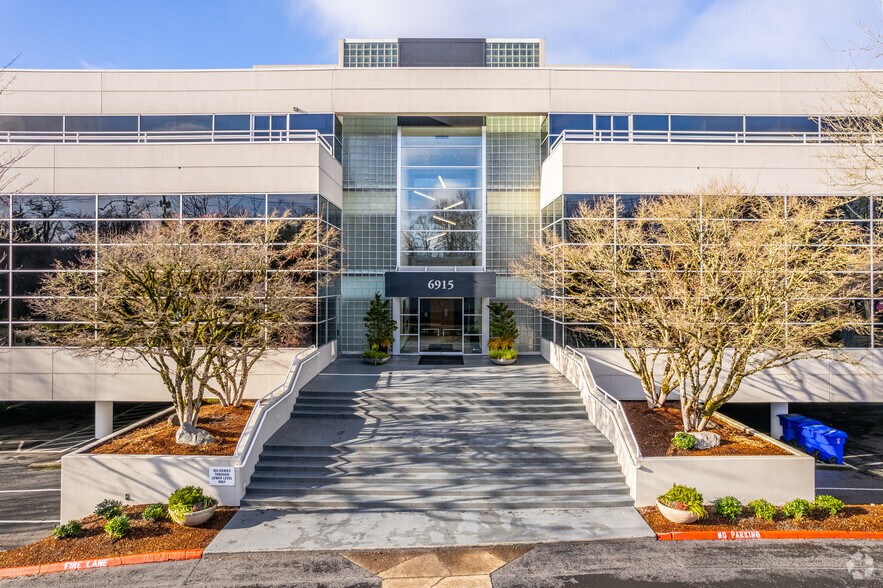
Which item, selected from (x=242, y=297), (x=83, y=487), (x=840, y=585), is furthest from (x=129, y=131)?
(x=840, y=585)

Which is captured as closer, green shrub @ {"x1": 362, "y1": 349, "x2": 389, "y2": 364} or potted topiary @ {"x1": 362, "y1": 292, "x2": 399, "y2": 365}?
green shrub @ {"x1": 362, "y1": 349, "x2": 389, "y2": 364}

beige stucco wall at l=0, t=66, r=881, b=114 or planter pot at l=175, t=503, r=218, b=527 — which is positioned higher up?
beige stucco wall at l=0, t=66, r=881, b=114

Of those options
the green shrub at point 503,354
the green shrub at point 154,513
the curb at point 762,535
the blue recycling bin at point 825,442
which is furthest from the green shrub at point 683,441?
the green shrub at point 154,513

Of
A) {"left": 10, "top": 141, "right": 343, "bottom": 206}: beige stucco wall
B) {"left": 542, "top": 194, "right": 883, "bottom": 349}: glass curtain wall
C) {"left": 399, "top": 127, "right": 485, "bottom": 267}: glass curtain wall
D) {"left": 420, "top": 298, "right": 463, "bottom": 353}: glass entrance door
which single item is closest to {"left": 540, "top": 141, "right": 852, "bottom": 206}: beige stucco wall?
{"left": 542, "top": 194, "right": 883, "bottom": 349}: glass curtain wall

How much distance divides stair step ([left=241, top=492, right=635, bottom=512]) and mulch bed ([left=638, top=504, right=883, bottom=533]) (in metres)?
0.95

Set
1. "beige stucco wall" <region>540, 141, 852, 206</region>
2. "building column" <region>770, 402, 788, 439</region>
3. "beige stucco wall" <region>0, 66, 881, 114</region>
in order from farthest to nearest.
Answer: "beige stucco wall" <region>0, 66, 881, 114</region>, "building column" <region>770, 402, 788, 439</region>, "beige stucco wall" <region>540, 141, 852, 206</region>

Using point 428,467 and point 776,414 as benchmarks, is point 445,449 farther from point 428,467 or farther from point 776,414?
point 776,414

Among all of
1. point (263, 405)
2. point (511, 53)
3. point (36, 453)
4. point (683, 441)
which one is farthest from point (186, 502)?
point (511, 53)

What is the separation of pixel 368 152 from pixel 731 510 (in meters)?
19.8

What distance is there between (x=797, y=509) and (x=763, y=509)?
697mm

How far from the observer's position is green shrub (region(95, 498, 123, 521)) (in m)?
9.57

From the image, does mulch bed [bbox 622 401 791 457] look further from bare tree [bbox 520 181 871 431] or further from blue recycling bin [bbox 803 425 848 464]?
blue recycling bin [bbox 803 425 848 464]

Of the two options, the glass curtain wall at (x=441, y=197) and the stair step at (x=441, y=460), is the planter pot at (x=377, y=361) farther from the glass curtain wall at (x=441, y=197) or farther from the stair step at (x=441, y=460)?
the stair step at (x=441, y=460)

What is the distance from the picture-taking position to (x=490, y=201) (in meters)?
22.4
